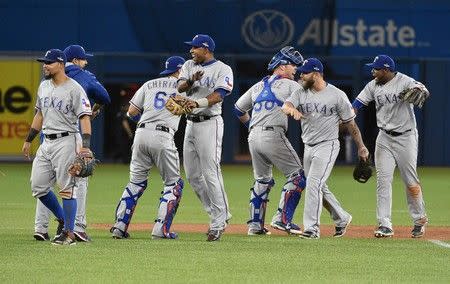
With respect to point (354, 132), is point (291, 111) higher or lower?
higher

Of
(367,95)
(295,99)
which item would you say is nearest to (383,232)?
(367,95)

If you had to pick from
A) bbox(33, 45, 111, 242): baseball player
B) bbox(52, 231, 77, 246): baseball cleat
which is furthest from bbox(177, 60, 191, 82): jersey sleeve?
bbox(52, 231, 77, 246): baseball cleat

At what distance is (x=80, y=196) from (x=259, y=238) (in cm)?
189

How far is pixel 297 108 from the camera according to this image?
1362 centimetres

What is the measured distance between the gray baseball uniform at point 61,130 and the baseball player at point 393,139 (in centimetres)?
351

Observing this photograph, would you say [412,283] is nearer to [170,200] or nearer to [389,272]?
[389,272]

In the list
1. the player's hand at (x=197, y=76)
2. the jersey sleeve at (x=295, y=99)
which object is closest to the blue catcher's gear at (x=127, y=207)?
the player's hand at (x=197, y=76)

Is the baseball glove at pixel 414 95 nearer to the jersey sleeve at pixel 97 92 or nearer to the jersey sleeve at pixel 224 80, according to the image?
the jersey sleeve at pixel 224 80

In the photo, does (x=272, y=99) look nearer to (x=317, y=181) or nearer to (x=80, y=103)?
(x=317, y=181)

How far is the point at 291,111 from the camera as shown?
13.1 meters

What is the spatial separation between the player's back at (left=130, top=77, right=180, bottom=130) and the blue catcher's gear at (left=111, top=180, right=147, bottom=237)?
65 cm

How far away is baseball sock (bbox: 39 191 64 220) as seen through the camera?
40.8 feet

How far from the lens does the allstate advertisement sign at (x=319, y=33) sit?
104 ft

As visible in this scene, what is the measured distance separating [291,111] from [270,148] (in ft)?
3.38
